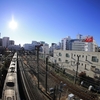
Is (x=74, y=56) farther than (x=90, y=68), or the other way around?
(x=74, y=56)

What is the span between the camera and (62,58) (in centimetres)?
2877

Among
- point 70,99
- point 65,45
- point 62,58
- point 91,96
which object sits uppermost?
point 65,45

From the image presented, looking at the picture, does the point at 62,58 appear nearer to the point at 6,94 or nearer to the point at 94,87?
the point at 94,87

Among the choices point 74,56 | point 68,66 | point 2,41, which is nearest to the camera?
point 74,56

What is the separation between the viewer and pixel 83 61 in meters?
21.7

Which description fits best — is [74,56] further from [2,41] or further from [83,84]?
[2,41]

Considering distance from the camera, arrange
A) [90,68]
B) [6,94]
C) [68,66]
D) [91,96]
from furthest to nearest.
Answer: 1. [68,66]
2. [90,68]
3. [91,96]
4. [6,94]

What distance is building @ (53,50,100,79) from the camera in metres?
18.9

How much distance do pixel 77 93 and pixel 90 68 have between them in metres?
7.62

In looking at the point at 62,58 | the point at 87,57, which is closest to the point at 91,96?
the point at 87,57

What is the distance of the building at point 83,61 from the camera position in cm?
1894

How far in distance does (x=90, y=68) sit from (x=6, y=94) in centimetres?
1605

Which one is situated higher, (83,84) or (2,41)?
(2,41)

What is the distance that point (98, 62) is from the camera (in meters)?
18.5
